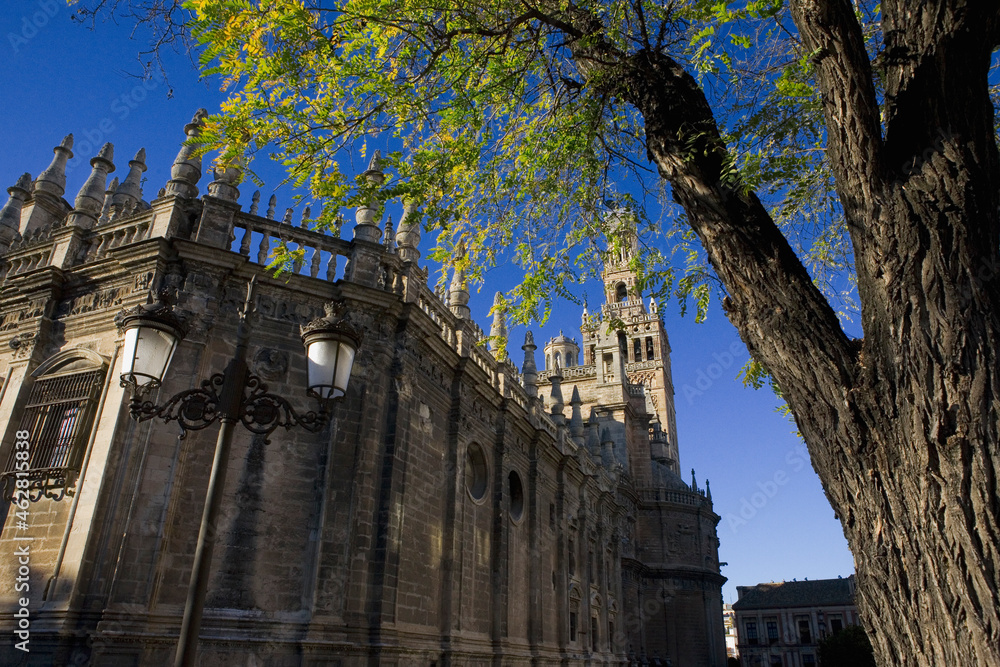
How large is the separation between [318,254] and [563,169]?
7.12 metres

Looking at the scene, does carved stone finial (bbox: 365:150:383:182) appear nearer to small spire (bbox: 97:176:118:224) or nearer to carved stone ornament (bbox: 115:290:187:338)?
small spire (bbox: 97:176:118:224)

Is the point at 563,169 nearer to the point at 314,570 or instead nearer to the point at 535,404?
the point at 314,570

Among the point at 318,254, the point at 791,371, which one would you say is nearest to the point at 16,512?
the point at 318,254

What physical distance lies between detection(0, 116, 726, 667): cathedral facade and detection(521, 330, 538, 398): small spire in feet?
12.0

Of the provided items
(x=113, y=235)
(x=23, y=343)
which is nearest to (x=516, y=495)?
(x=113, y=235)

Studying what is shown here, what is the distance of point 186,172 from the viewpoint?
13328mm

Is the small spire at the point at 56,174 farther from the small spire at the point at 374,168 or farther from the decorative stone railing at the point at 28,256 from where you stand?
the small spire at the point at 374,168

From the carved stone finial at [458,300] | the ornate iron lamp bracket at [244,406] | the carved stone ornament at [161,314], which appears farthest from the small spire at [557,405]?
the carved stone ornament at [161,314]

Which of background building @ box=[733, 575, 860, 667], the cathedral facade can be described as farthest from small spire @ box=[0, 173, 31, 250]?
background building @ box=[733, 575, 860, 667]

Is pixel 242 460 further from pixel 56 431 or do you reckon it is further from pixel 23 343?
pixel 23 343

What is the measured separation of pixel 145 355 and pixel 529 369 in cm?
1795

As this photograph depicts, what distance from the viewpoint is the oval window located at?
17469 mm

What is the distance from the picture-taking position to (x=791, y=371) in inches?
155

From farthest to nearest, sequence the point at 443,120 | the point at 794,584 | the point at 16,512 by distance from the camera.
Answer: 1. the point at 794,584
2. the point at 16,512
3. the point at 443,120
